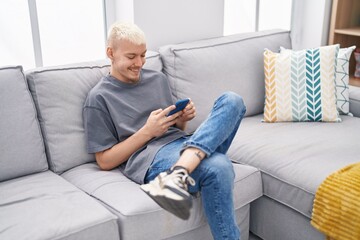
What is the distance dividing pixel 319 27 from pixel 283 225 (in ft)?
5.83

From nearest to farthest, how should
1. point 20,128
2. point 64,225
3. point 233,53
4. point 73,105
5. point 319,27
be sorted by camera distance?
1. point 64,225
2. point 20,128
3. point 73,105
4. point 233,53
5. point 319,27

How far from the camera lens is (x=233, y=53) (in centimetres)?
236

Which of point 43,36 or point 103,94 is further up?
point 43,36

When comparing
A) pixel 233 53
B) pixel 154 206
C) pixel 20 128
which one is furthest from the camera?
pixel 233 53

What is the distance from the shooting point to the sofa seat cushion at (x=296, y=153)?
1729mm

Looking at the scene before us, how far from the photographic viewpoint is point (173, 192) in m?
1.33

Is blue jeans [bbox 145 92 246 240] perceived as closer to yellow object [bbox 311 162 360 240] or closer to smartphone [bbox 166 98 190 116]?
smartphone [bbox 166 98 190 116]

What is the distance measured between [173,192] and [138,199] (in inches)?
10.0

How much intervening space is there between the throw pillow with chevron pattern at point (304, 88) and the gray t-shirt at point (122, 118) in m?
0.65

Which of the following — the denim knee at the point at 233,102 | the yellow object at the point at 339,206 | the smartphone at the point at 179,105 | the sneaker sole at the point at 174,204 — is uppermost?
the denim knee at the point at 233,102

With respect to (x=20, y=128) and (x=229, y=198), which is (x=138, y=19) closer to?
(x=20, y=128)

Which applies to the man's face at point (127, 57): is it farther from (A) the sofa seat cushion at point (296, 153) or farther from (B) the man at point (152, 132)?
(A) the sofa seat cushion at point (296, 153)

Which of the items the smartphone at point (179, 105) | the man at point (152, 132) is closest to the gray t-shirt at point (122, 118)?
the man at point (152, 132)

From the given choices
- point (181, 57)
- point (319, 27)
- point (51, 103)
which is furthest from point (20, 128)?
point (319, 27)
